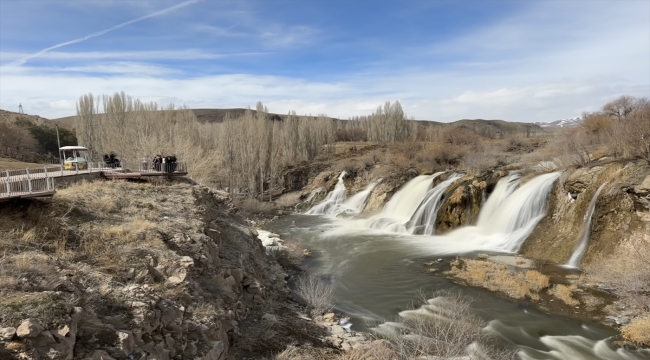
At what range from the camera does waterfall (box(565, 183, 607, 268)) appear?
16875 mm

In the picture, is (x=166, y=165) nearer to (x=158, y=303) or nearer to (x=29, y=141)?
(x=158, y=303)

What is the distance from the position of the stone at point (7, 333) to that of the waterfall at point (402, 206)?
23061 mm

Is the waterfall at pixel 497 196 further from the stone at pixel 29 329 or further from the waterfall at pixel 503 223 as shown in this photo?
the stone at pixel 29 329

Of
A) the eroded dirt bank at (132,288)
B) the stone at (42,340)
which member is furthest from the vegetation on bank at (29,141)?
the stone at (42,340)

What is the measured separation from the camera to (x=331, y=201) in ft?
131

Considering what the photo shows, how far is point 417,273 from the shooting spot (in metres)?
17.4

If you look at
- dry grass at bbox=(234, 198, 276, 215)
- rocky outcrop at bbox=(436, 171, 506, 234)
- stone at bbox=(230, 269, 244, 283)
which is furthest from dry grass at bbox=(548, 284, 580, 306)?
dry grass at bbox=(234, 198, 276, 215)

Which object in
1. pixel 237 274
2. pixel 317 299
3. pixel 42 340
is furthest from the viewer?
pixel 317 299

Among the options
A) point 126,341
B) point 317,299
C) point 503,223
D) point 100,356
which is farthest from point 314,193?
point 100,356

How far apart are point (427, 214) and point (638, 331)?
15.9m

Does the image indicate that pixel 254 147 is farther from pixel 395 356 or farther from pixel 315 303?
pixel 395 356

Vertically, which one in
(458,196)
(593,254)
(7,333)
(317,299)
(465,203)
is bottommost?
(317,299)

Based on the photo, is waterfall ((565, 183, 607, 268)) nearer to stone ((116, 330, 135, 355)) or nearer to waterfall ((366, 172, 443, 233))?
waterfall ((366, 172, 443, 233))

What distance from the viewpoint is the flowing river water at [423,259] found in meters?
11.3
